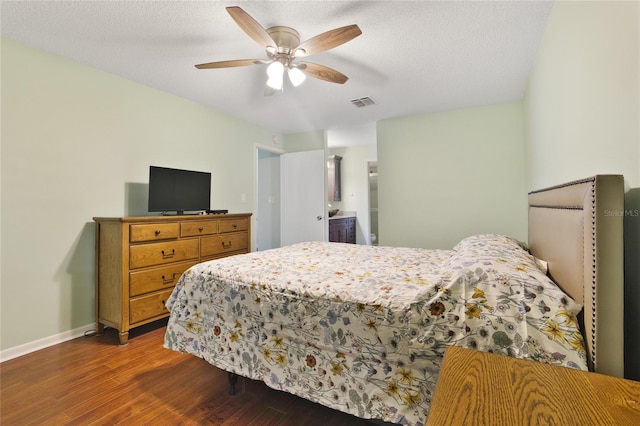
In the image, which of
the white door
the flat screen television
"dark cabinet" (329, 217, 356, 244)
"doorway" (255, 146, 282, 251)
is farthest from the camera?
"dark cabinet" (329, 217, 356, 244)

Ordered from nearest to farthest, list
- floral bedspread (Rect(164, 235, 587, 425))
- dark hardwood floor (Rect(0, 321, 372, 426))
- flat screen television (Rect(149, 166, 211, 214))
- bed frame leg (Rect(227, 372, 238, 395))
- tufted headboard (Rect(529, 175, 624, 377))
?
1. tufted headboard (Rect(529, 175, 624, 377))
2. floral bedspread (Rect(164, 235, 587, 425))
3. dark hardwood floor (Rect(0, 321, 372, 426))
4. bed frame leg (Rect(227, 372, 238, 395))
5. flat screen television (Rect(149, 166, 211, 214))

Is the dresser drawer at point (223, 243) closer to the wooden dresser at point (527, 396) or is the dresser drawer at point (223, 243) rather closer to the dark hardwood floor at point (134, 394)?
the dark hardwood floor at point (134, 394)

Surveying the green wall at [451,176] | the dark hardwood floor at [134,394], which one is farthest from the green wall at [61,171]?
the green wall at [451,176]

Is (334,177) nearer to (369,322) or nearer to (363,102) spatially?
(363,102)

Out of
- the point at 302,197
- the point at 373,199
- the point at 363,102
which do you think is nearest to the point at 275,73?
the point at 363,102

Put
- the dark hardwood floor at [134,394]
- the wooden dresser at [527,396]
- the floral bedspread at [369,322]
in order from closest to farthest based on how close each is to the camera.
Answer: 1. the wooden dresser at [527,396]
2. the floral bedspread at [369,322]
3. the dark hardwood floor at [134,394]

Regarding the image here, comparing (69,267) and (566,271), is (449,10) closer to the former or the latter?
(566,271)

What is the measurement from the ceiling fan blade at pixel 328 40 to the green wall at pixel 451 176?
2.44 m

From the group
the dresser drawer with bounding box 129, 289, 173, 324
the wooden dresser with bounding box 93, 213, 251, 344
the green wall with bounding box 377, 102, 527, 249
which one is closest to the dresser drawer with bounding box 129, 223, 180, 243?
the wooden dresser with bounding box 93, 213, 251, 344

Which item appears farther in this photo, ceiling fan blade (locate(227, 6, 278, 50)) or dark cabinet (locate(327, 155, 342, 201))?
dark cabinet (locate(327, 155, 342, 201))

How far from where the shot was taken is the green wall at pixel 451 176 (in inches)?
138

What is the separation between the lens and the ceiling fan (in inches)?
68.5

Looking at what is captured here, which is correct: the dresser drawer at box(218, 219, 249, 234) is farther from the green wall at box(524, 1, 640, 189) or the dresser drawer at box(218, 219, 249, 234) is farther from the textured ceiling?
the green wall at box(524, 1, 640, 189)

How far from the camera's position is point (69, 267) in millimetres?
2496
